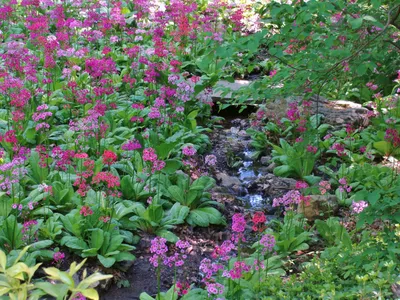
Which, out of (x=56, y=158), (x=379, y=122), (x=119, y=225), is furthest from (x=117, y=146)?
(x=379, y=122)

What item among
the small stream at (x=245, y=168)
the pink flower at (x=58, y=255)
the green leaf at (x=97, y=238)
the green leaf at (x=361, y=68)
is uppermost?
the green leaf at (x=361, y=68)

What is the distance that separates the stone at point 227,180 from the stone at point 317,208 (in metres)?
1.07

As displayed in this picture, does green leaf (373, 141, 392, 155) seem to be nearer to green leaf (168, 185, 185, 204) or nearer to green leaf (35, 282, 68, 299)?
green leaf (168, 185, 185, 204)

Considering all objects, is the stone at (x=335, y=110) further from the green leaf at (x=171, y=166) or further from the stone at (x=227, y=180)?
the green leaf at (x=171, y=166)

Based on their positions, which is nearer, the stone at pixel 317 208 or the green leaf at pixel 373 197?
the green leaf at pixel 373 197

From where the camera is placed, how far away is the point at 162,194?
5406 mm

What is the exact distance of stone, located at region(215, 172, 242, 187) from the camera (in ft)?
20.4

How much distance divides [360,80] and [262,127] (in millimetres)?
2542

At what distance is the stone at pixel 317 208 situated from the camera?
17.4 feet

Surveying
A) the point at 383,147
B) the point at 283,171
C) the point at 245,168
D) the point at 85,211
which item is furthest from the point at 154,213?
the point at 383,147

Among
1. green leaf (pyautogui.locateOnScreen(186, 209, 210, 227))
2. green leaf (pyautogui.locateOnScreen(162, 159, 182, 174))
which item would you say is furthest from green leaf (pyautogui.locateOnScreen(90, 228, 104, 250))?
green leaf (pyautogui.locateOnScreen(162, 159, 182, 174))

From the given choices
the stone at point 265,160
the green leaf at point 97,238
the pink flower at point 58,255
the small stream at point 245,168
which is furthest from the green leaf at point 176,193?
the stone at point 265,160

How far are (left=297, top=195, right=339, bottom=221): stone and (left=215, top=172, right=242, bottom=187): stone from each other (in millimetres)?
1073

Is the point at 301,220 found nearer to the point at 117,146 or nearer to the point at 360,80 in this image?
the point at 360,80
